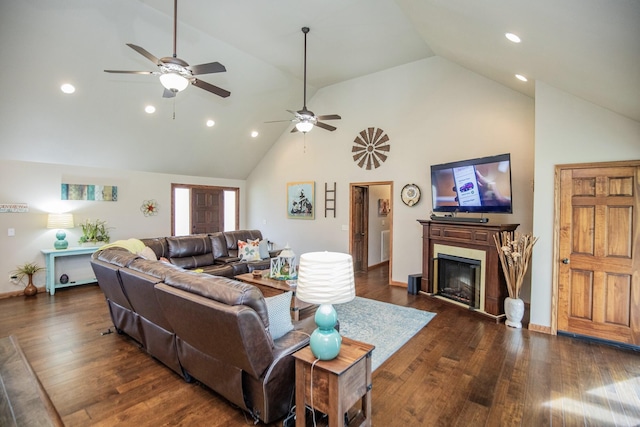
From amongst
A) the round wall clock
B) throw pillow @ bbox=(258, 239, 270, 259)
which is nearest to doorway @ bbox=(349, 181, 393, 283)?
the round wall clock

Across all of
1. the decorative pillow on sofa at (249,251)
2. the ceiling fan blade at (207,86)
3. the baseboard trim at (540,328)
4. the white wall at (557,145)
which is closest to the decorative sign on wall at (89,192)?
the decorative pillow on sofa at (249,251)

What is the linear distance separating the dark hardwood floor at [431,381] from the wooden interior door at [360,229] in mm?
3202

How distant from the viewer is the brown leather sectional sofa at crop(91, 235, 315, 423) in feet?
6.13

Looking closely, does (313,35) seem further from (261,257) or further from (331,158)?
(261,257)

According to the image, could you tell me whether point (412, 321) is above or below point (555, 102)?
below

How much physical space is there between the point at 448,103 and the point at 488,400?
4.56 m

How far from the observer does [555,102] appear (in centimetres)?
357

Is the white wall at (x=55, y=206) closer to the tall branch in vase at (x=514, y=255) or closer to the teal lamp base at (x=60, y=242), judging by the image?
the teal lamp base at (x=60, y=242)

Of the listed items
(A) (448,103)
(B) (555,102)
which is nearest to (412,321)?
(B) (555,102)

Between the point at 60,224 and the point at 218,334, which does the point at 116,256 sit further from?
the point at 60,224

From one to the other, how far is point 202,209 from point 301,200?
2681mm

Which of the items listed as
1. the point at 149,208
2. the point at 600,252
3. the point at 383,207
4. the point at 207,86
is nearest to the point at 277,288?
the point at 207,86

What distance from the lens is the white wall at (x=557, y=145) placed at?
324 centimetres

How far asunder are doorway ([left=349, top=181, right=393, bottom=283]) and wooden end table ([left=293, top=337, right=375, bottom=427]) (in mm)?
4647
